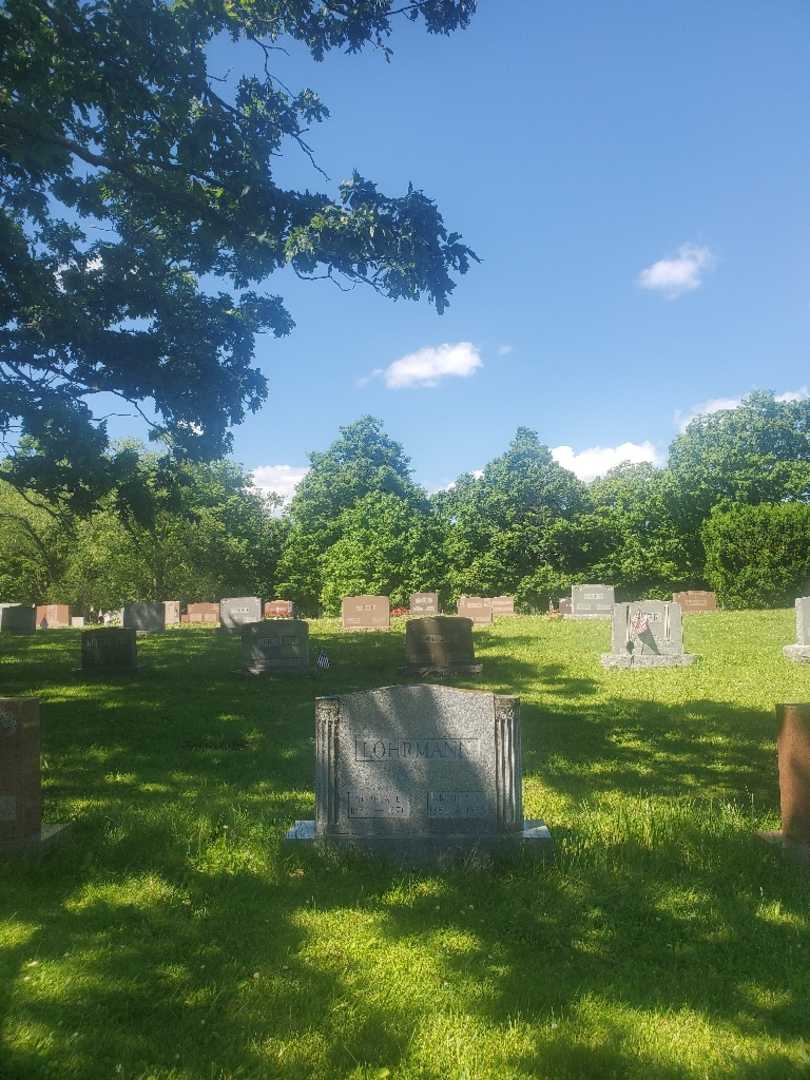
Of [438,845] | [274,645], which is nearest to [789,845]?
[438,845]

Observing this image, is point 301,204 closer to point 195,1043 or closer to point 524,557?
point 195,1043

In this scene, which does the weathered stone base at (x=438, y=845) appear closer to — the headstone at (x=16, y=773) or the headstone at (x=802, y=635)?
the headstone at (x=16, y=773)

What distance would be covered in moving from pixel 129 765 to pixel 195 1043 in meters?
5.27

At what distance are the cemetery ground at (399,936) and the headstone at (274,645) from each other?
6953mm

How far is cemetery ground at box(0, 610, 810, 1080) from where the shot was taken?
3.27m

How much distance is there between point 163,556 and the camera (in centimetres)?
4550

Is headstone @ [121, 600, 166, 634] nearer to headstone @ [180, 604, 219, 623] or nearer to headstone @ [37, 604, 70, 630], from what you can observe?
headstone @ [180, 604, 219, 623]

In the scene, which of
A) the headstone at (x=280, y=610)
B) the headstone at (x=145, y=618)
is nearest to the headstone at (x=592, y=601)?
the headstone at (x=280, y=610)

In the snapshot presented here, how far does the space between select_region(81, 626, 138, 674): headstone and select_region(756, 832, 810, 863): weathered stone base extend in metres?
12.8

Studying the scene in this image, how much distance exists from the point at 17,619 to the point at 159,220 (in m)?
16.5

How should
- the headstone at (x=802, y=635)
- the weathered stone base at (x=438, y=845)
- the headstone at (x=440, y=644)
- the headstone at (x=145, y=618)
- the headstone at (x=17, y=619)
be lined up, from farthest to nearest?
the headstone at (x=145, y=618) → the headstone at (x=17, y=619) → the headstone at (x=440, y=644) → the headstone at (x=802, y=635) → the weathered stone base at (x=438, y=845)

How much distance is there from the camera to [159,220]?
47.3ft

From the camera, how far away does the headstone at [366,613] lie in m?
27.0

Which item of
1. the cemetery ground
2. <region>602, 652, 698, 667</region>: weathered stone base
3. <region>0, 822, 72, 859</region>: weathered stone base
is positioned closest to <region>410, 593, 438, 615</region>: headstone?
<region>602, 652, 698, 667</region>: weathered stone base
